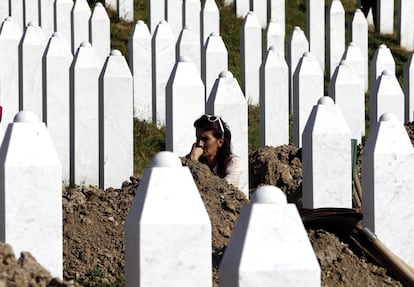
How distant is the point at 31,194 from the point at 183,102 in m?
3.85

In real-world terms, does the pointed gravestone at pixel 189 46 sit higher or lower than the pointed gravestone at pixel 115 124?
higher

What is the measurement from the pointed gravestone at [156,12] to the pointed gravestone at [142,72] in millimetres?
2397

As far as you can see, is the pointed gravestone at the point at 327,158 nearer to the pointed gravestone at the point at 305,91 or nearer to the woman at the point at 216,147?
the woman at the point at 216,147

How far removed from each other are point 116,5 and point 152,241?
11.1 m

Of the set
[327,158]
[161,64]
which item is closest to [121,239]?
[327,158]

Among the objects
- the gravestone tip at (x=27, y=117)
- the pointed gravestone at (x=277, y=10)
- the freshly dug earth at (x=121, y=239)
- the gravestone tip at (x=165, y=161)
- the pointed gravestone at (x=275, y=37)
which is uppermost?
the pointed gravestone at (x=277, y=10)

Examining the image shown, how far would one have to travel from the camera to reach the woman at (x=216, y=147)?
28.1 ft

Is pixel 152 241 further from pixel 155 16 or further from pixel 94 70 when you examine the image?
pixel 155 16

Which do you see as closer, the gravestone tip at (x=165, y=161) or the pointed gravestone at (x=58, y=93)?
the gravestone tip at (x=165, y=161)

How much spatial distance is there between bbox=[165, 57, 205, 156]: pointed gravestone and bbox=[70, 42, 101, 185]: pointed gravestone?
0.85 meters

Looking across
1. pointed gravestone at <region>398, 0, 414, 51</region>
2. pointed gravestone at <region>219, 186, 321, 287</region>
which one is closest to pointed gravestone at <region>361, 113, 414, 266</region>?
pointed gravestone at <region>219, 186, 321, 287</region>

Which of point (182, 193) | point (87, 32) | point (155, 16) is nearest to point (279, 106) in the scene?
point (87, 32)

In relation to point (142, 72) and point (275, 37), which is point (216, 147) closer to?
point (142, 72)

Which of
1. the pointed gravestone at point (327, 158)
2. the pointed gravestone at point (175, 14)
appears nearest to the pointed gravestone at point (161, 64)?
the pointed gravestone at point (175, 14)
